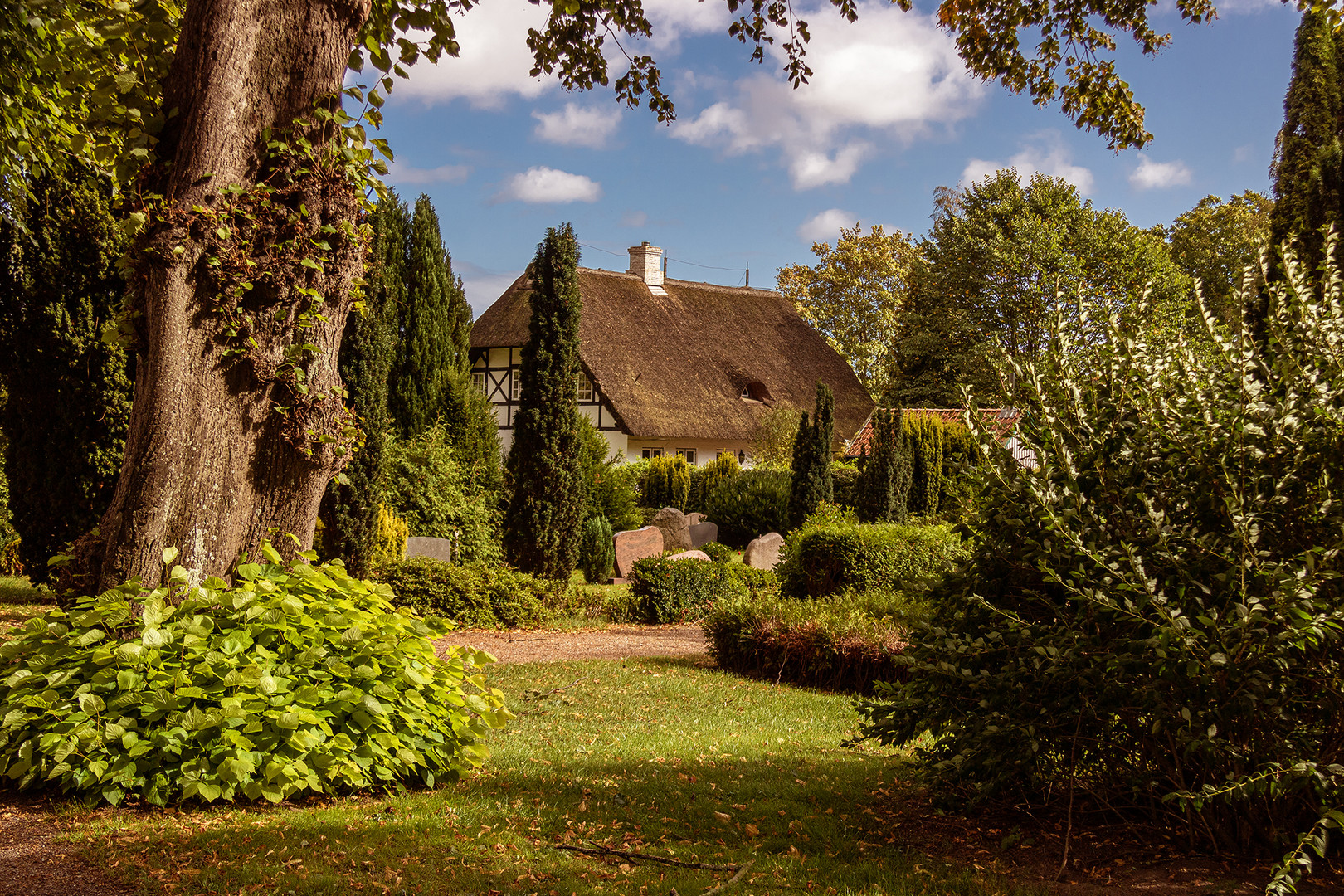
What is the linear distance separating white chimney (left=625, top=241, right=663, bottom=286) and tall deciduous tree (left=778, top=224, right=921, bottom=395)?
343 inches

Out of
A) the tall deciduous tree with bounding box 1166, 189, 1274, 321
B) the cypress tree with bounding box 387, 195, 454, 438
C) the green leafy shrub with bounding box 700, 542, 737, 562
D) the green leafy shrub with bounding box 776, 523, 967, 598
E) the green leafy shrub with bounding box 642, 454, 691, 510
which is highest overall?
the tall deciduous tree with bounding box 1166, 189, 1274, 321

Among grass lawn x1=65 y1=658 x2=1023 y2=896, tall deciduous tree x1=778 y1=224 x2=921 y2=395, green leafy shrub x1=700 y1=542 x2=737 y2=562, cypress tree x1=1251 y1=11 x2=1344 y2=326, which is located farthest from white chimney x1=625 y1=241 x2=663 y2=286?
A: grass lawn x1=65 y1=658 x2=1023 y2=896

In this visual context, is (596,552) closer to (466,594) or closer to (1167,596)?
(466,594)

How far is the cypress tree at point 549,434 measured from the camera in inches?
529

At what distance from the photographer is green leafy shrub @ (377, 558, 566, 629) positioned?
1135 cm

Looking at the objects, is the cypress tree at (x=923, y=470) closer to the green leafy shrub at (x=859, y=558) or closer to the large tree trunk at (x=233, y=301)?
the green leafy shrub at (x=859, y=558)

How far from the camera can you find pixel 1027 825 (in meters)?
4.20

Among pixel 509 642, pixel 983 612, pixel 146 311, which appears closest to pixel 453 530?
pixel 509 642

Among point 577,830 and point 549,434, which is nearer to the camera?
point 577,830

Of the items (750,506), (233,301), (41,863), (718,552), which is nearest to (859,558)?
(718,552)

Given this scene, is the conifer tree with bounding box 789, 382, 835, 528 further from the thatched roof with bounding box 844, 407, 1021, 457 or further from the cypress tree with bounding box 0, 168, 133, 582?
the cypress tree with bounding box 0, 168, 133, 582

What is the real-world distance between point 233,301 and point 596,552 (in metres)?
12.1

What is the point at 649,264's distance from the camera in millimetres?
34312

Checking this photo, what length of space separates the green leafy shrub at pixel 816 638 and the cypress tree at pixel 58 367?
6513mm
